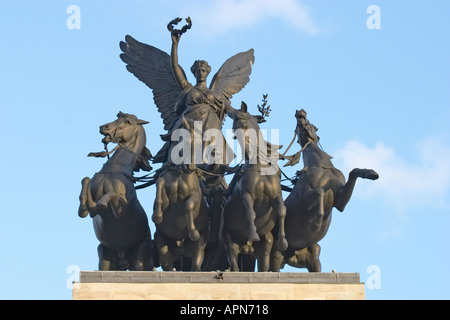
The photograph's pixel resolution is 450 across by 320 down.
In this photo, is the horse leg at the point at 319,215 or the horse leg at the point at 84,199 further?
the horse leg at the point at 319,215

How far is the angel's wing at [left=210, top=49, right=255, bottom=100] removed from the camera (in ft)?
92.3

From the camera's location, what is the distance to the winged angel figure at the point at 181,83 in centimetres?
2591

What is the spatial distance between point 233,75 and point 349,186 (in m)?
6.14

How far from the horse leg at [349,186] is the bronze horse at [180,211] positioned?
9.05 feet

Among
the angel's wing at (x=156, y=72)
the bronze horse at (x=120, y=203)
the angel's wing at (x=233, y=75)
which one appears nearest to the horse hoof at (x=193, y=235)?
the bronze horse at (x=120, y=203)

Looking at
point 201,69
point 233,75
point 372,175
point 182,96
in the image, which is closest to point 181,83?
→ point 182,96

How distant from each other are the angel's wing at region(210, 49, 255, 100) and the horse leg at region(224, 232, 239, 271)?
4751 mm

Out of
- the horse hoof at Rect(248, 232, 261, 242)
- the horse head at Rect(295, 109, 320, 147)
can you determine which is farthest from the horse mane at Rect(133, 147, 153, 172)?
the horse hoof at Rect(248, 232, 261, 242)

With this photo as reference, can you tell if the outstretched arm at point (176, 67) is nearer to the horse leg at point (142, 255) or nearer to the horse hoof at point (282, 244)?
the horse leg at point (142, 255)

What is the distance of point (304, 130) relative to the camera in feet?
83.6

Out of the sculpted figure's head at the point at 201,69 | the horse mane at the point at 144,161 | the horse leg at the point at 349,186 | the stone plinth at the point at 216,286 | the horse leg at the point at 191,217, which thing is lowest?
the stone plinth at the point at 216,286

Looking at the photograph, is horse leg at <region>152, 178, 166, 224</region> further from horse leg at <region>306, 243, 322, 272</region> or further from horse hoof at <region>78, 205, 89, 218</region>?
horse leg at <region>306, 243, 322, 272</region>

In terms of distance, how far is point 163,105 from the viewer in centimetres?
2805
